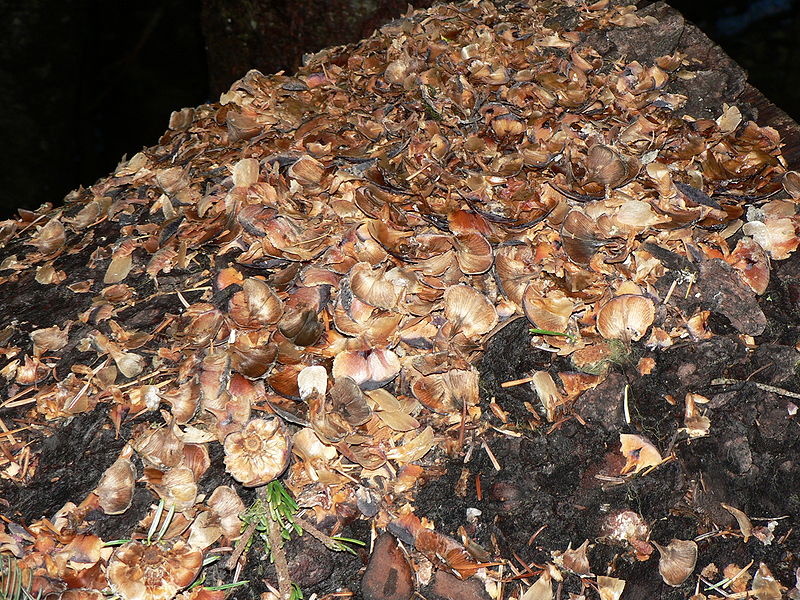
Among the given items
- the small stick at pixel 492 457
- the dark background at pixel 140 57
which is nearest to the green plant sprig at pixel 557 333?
the small stick at pixel 492 457

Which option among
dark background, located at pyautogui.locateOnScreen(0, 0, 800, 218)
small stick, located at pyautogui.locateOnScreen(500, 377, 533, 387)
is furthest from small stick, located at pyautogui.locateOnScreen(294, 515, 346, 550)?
dark background, located at pyautogui.locateOnScreen(0, 0, 800, 218)

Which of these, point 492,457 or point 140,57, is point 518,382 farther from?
point 140,57

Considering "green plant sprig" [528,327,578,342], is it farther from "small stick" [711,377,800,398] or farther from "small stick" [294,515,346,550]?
"small stick" [294,515,346,550]

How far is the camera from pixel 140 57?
17.3 feet

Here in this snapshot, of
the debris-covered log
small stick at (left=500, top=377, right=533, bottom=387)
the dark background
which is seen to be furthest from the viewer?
the dark background

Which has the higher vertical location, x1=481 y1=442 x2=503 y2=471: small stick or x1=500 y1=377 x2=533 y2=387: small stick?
x1=500 y1=377 x2=533 y2=387: small stick

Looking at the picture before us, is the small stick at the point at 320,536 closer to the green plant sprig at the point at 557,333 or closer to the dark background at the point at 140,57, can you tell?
the green plant sprig at the point at 557,333

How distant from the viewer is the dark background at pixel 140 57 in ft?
9.35

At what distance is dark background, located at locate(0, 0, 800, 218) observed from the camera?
9.35ft

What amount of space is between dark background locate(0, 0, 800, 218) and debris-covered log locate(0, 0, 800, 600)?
1641 millimetres

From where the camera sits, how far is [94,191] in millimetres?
1705

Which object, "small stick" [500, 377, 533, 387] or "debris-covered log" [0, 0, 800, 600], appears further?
"small stick" [500, 377, 533, 387]

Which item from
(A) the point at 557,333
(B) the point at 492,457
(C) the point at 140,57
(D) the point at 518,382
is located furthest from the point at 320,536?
(C) the point at 140,57

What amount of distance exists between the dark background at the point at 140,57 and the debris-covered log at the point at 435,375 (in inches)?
64.6
